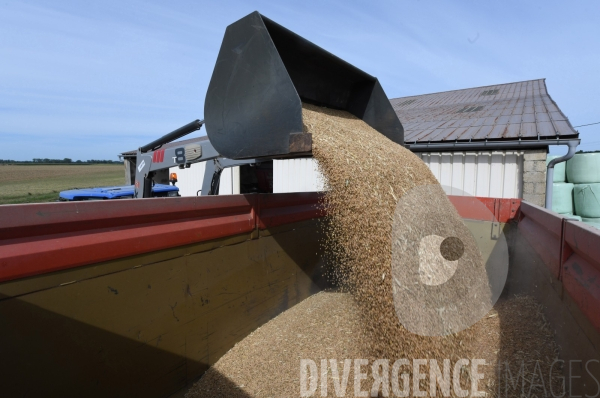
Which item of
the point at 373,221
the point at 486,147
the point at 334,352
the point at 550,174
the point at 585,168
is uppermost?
the point at 486,147

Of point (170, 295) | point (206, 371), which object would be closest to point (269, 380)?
point (206, 371)

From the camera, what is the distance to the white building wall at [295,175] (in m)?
8.18

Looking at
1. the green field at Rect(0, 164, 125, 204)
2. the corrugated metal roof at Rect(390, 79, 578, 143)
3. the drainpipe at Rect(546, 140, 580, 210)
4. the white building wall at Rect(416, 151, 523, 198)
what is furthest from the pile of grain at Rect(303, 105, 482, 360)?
the green field at Rect(0, 164, 125, 204)

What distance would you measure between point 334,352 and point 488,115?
25.2ft

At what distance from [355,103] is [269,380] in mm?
2677

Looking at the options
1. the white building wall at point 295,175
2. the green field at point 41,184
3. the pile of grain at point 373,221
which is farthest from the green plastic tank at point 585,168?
the green field at point 41,184

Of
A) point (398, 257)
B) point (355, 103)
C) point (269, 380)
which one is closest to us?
point (398, 257)

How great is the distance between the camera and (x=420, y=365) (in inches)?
71.2

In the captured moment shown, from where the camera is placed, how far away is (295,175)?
8.51 metres

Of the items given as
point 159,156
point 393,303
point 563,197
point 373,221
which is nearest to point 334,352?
point 393,303

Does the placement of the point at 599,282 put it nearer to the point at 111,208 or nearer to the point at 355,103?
the point at 111,208

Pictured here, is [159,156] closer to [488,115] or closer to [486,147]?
[486,147]

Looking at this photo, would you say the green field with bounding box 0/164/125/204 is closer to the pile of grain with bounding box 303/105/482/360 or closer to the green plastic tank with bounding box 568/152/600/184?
the pile of grain with bounding box 303/105/482/360

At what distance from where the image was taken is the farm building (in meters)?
5.91
